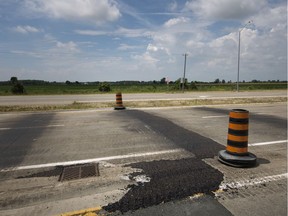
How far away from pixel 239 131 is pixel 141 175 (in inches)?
88.6

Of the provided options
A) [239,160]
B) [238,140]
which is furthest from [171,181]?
[238,140]

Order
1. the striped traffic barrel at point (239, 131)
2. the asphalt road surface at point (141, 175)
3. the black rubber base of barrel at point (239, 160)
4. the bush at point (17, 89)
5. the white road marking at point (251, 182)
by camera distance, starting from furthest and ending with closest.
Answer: the bush at point (17, 89)
the striped traffic barrel at point (239, 131)
the black rubber base of barrel at point (239, 160)
the white road marking at point (251, 182)
the asphalt road surface at point (141, 175)

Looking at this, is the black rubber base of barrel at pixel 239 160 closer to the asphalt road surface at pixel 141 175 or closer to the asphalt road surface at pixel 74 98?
the asphalt road surface at pixel 141 175

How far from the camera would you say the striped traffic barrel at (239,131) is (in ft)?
15.3

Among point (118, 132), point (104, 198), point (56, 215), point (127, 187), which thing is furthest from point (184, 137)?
point (56, 215)

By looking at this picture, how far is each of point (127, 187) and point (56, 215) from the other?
115 cm

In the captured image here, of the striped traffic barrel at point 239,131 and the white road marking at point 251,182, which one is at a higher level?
the striped traffic barrel at point 239,131

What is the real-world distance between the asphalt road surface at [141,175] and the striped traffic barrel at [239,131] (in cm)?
43

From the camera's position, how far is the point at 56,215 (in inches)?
116

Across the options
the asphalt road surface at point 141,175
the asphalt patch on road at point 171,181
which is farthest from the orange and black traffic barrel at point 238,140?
the asphalt patch on road at point 171,181

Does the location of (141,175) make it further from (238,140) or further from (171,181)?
(238,140)

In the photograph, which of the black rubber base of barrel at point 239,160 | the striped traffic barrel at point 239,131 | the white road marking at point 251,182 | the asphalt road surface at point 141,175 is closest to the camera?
the asphalt road surface at point 141,175

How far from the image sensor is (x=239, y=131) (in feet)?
15.3

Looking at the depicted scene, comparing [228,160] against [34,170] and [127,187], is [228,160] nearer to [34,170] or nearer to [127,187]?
[127,187]
